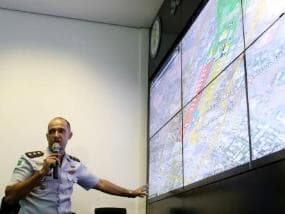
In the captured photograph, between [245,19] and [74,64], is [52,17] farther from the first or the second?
[245,19]

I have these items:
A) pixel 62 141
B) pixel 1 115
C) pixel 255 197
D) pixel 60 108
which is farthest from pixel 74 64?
pixel 255 197

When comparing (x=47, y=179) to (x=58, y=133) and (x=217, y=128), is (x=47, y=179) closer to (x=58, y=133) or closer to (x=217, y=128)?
(x=58, y=133)

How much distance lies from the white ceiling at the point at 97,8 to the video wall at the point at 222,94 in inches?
31.7

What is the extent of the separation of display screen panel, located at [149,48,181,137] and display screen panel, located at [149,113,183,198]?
94mm

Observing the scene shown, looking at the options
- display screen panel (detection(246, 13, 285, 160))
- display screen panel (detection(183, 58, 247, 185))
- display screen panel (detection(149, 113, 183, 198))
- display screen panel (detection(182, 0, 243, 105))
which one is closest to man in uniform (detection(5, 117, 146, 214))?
display screen panel (detection(149, 113, 183, 198))

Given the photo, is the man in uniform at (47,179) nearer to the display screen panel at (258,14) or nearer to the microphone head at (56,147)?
the microphone head at (56,147)

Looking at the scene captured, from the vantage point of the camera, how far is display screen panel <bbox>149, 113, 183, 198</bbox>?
3.11 m

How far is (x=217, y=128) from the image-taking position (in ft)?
8.07

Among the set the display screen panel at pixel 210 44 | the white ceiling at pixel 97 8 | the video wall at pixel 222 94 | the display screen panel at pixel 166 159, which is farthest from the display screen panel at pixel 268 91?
the white ceiling at pixel 97 8

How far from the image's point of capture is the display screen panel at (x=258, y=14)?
6.42 ft

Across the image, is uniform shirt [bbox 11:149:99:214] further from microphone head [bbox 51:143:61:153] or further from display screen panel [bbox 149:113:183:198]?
display screen panel [bbox 149:113:183:198]

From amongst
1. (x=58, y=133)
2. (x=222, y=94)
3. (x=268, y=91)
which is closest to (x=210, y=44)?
(x=222, y=94)

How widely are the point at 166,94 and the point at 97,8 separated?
1.28m

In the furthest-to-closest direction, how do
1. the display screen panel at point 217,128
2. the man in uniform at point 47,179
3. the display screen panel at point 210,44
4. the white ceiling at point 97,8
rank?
the white ceiling at point 97,8
the man in uniform at point 47,179
the display screen panel at point 210,44
the display screen panel at point 217,128
